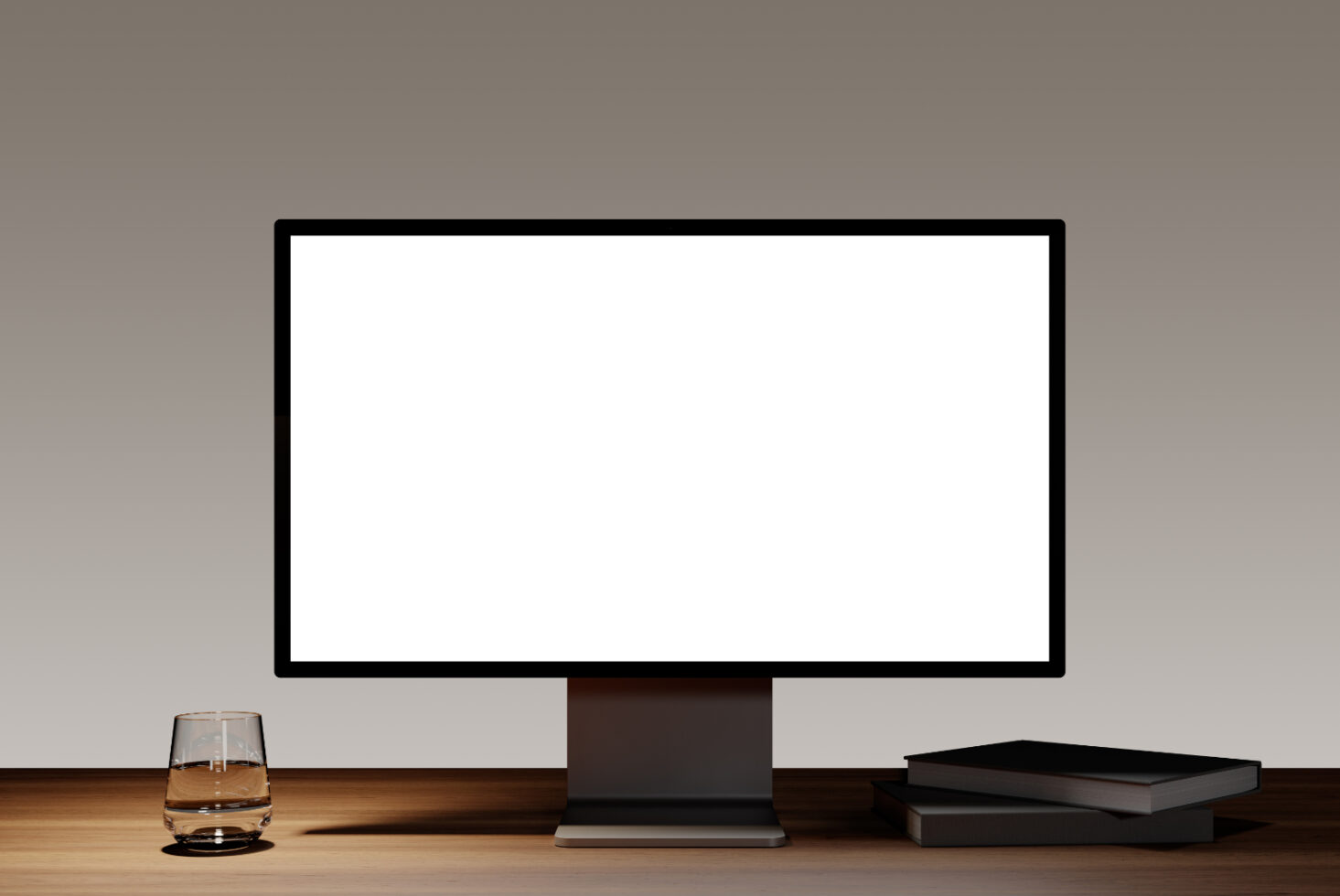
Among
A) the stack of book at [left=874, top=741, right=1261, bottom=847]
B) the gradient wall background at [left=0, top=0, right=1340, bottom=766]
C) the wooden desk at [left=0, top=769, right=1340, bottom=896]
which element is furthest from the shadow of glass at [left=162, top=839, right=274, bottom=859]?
the gradient wall background at [left=0, top=0, right=1340, bottom=766]

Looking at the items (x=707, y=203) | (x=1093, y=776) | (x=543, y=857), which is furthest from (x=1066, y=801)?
(x=707, y=203)

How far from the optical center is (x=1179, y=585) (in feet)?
7.13

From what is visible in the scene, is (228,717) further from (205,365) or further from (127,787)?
(205,365)

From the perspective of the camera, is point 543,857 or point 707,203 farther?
point 707,203

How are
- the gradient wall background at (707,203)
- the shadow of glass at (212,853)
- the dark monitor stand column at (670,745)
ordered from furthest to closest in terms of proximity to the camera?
the gradient wall background at (707,203) < the dark monitor stand column at (670,745) < the shadow of glass at (212,853)

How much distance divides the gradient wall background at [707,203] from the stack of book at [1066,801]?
2.54 ft

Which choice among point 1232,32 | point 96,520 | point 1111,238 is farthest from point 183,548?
point 1232,32

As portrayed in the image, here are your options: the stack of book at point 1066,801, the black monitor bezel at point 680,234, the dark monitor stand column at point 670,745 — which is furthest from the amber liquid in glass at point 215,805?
the stack of book at point 1066,801

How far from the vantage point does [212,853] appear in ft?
4.22

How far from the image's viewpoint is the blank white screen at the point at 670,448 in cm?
136

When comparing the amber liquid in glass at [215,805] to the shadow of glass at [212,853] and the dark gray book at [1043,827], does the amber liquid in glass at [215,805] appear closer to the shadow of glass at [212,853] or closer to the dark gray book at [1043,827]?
the shadow of glass at [212,853]

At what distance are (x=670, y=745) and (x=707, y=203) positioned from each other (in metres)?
1.00

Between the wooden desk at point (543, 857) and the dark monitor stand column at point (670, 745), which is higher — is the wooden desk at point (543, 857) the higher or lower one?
the lower one

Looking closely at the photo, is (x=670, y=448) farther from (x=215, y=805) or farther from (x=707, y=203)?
(x=707, y=203)
